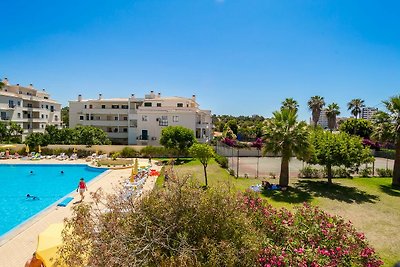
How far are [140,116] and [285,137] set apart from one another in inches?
1292

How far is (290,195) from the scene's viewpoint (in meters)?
20.1

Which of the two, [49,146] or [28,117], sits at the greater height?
[28,117]

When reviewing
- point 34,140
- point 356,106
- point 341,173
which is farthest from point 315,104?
point 34,140

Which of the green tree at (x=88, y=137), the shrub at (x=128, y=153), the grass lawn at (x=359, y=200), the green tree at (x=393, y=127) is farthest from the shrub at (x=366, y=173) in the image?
the green tree at (x=88, y=137)

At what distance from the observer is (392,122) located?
23.6 metres

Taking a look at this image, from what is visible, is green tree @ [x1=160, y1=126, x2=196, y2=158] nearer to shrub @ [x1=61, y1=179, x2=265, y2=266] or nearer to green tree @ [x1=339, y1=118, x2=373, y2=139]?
shrub @ [x1=61, y1=179, x2=265, y2=266]

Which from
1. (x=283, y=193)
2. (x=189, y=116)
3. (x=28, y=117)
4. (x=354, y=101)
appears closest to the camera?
(x=283, y=193)

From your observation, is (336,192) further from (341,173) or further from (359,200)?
(341,173)

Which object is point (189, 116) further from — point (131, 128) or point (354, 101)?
point (354, 101)

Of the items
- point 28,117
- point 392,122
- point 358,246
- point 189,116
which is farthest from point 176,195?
point 28,117

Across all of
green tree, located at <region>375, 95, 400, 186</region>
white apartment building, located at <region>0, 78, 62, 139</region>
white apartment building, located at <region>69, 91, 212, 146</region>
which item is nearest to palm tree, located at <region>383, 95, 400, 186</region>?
green tree, located at <region>375, 95, 400, 186</region>

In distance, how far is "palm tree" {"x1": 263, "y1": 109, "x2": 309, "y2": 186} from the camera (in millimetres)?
21078

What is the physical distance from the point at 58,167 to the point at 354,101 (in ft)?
243

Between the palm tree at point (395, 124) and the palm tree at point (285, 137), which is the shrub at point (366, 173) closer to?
the palm tree at point (395, 124)
